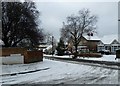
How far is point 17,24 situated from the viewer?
45.1m

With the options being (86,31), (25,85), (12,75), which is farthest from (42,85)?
(86,31)

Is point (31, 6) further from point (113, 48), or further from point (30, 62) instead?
point (113, 48)

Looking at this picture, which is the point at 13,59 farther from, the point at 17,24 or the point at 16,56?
the point at 17,24

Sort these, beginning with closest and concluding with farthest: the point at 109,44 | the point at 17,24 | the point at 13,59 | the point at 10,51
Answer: the point at 13,59, the point at 10,51, the point at 17,24, the point at 109,44

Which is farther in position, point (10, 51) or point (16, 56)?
point (10, 51)

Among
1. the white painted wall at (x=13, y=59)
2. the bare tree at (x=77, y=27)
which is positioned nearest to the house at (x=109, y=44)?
the bare tree at (x=77, y=27)

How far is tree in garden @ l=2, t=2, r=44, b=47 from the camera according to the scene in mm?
44594

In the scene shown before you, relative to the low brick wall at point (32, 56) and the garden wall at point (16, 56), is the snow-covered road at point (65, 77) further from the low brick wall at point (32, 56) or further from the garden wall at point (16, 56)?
the low brick wall at point (32, 56)

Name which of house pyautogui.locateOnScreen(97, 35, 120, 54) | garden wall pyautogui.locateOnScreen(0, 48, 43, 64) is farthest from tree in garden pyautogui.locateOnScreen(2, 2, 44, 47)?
house pyautogui.locateOnScreen(97, 35, 120, 54)

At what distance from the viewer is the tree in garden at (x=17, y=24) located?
146ft

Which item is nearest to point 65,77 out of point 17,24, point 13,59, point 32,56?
point 13,59

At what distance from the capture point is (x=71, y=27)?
231 feet

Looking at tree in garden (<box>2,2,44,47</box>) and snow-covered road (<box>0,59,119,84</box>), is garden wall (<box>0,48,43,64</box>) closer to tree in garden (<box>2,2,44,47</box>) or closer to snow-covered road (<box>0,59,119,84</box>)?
snow-covered road (<box>0,59,119,84</box>)

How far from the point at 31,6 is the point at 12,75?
27948 mm
